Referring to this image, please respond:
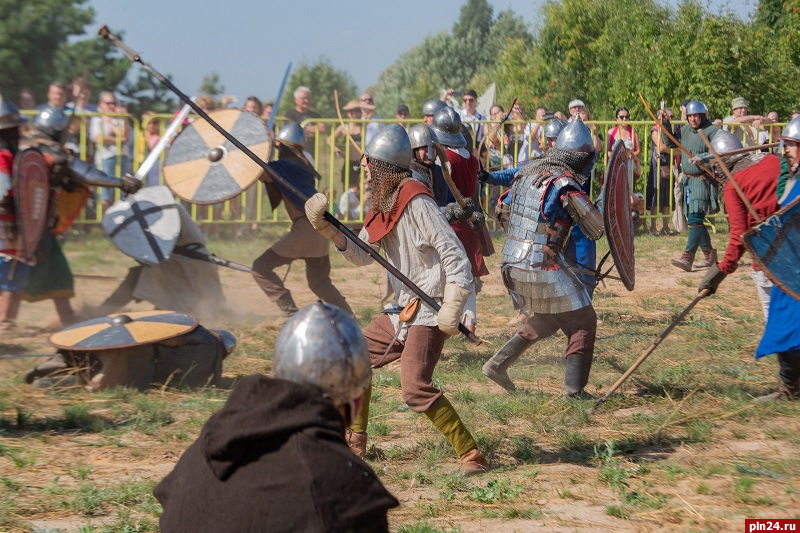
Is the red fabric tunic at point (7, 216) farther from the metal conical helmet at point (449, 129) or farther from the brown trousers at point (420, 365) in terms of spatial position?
the brown trousers at point (420, 365)

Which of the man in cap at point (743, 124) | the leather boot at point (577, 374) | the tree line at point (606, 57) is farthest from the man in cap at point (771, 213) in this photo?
the tree line at point (606, 57)

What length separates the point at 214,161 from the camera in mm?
7754

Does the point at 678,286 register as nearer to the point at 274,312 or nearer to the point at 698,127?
the point at 698,127

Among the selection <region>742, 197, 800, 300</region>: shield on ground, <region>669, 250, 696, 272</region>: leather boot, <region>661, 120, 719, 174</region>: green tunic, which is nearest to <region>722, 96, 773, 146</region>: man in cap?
<region>661, 120, 719, 174</region>: green tunic

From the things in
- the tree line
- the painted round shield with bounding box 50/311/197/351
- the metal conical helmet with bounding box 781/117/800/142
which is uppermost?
the tree line

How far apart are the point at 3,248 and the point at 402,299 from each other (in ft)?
12.7

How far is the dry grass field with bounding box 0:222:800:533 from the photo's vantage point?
4.02 m

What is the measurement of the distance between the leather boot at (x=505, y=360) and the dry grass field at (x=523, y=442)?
14cm

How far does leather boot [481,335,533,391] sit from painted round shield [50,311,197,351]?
178 centimetres

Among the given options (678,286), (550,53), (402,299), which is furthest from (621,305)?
(550,53)

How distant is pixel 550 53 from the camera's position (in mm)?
19453

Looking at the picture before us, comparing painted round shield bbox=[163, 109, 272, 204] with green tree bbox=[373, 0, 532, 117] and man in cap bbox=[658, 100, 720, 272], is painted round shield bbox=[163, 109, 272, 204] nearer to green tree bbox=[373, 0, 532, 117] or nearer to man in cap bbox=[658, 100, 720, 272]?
man in cap bbox=[658, 100, 720, 272]

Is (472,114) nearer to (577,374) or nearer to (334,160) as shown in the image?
(334,160)

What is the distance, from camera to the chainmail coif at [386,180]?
4418mm
